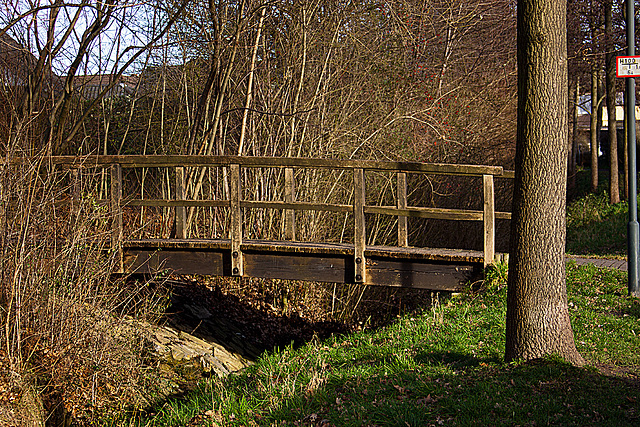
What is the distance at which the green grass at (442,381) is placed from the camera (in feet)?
15.0

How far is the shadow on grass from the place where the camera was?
174 inches

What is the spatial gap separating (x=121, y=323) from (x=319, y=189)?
16.5ft

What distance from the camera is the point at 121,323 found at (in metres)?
7.19

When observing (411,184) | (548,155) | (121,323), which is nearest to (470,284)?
(548,155)

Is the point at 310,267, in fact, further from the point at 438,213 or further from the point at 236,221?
the point at 438,213

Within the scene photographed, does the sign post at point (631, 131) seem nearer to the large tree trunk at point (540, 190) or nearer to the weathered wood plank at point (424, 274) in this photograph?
the weathered wood plank at point (424, 274)

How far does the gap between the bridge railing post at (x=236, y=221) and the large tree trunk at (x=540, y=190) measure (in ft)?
13.4

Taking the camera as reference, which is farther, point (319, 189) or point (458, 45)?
point (458, 45)

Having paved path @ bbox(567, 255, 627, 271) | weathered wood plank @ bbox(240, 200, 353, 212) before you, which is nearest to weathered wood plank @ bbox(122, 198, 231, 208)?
weathered wood plank @ bbox(240, 200, 353, 212)

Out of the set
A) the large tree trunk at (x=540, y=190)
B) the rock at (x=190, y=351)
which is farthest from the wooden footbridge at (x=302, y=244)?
the large tree trunk at (x=540, y=190)

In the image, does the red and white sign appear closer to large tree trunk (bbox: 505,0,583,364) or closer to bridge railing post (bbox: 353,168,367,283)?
large tree trunk (bbox: 505,0,583,364)

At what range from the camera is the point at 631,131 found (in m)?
8.18

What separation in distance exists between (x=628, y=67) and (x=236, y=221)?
17.4 ft

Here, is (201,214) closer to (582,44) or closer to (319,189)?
(319,189)
